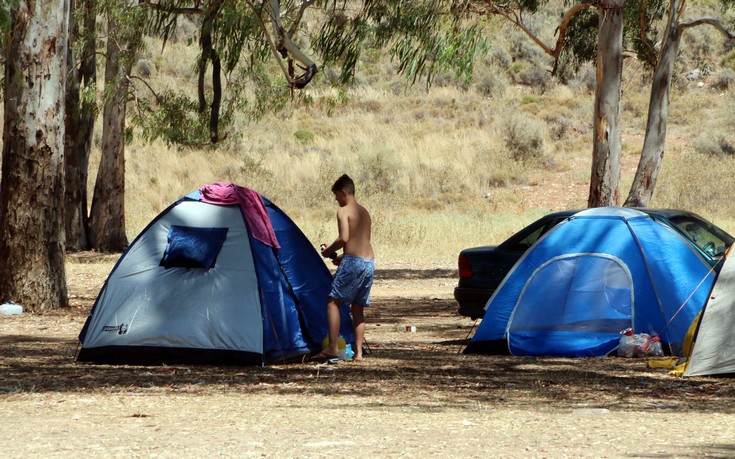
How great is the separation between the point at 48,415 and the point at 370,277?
3.34 metres

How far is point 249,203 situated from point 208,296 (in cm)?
91

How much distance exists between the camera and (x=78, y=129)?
81.8 ft

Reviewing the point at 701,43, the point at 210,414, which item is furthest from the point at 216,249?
the point at 701,43

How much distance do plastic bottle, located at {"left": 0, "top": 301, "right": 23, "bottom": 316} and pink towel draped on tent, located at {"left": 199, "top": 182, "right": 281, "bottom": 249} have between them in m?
4.67

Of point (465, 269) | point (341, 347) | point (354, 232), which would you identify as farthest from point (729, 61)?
point (354, 232)

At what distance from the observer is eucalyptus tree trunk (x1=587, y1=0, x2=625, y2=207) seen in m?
18.3

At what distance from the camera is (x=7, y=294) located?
48.2ft

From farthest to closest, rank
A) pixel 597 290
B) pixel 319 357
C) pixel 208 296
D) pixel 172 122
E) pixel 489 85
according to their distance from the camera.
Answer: pixel 489 85 → pixel 172 122 → pixel 597 290 → pixel 319 357 → pixel 208 296

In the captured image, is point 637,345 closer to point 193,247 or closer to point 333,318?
point 333,318

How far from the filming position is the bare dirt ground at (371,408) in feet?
21.4

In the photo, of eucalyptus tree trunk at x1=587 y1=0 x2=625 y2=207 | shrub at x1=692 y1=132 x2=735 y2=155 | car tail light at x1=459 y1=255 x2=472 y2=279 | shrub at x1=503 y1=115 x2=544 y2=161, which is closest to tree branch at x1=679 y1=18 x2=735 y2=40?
eucalyptus tree trunk at x1=587 y1=0 x2=625 y2=207

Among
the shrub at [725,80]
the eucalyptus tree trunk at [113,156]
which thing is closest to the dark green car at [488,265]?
the eucalyptus tree trunk at [113,156]

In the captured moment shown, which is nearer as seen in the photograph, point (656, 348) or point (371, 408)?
point (371, 408)

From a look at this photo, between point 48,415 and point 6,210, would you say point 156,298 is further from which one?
point 6,210
